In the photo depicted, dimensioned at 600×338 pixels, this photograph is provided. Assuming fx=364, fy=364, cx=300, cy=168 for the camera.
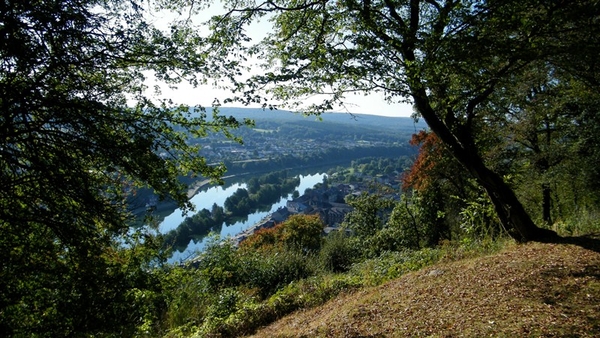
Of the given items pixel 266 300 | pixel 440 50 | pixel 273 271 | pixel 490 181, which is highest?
pixel 440 50

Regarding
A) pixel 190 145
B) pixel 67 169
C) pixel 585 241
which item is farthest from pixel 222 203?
pixel 67 169

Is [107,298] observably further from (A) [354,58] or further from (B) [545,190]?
(B) [545,190]

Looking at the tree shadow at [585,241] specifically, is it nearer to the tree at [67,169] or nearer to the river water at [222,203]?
the tree at [67,169]

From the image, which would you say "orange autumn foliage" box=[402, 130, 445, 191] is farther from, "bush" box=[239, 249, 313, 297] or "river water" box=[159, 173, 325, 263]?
"river water" box=[159, 173, 325, 263]

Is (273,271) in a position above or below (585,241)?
below

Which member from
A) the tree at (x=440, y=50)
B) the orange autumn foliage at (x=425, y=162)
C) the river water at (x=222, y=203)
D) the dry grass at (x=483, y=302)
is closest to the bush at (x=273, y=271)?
the dry grass at (x=483, y=302)

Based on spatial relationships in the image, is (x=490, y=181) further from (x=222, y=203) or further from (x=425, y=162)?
(x=222, y=203)
